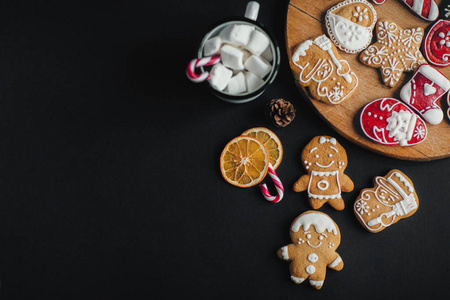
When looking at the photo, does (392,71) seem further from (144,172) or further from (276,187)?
(144,172)

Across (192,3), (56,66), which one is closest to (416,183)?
(192,3)

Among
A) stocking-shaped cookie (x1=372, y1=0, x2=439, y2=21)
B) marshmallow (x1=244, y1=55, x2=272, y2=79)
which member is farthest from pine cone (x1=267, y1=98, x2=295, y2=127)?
stocking-shaped cookie (x1=372, y1=0, x2=439, y2=21)

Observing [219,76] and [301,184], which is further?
[301,184]

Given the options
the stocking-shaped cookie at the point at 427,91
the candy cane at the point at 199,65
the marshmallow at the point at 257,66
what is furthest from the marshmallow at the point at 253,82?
the stocking-shaped cookie at the point at 427,91

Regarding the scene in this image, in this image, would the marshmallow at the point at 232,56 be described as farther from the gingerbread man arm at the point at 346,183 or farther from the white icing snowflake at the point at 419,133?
the white icing snowflake at the point at 419,133

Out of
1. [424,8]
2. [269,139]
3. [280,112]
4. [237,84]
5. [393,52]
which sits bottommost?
[269,139]

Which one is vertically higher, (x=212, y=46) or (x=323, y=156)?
(x=212, y=46)

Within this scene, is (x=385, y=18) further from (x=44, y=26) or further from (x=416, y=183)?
(x=44, y=26)

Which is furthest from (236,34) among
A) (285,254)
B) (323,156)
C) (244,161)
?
(285,254)
